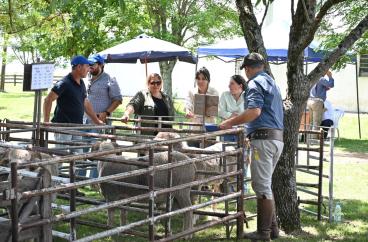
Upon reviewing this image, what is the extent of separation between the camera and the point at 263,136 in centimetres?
648

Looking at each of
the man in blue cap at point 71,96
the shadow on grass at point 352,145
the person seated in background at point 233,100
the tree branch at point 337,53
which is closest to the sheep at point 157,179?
the tree branch at point 337,53

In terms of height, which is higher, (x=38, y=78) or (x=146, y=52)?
(x=146, y=52)

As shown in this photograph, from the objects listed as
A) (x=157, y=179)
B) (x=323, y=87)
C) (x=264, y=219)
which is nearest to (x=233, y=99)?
(x=264, y=219)

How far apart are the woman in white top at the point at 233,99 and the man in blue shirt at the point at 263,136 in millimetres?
2176

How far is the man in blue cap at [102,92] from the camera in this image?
9.64m

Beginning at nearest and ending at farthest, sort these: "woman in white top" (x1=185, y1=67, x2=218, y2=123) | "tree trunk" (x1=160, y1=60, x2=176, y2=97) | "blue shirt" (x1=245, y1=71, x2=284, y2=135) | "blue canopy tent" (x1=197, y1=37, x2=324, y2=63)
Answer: "blue shirt" (x1=245, y1=71, x2=284, y2=135), "woman in white top" (x1=185, y1=67, x2=218, y2=123), "blue canopy tent" (x1=197, y1=37, x2=324, y2=63), "tree trunk" (x1=160, y1=60, x2=176, y2=97)

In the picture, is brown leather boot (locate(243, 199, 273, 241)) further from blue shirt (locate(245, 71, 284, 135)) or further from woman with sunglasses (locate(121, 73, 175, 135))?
woman with sunglasses (locate(121, 73, 175, 135))

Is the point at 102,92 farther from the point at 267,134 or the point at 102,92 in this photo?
the point at 267,134

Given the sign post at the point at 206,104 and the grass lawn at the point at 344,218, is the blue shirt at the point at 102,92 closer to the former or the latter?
the grass lawn at the point at 344,218

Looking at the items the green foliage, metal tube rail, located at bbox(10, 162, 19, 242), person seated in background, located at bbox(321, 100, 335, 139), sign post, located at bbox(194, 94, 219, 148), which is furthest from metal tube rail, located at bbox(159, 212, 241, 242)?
person seated in background, located at bbox(321, 100, 335, 139)

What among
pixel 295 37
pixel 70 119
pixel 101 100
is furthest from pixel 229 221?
pixel 101 100

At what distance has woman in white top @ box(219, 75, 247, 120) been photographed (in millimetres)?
8805

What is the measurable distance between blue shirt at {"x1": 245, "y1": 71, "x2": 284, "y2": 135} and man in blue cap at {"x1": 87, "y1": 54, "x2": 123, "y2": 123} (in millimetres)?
3522

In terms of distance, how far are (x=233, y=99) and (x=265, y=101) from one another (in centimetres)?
268
